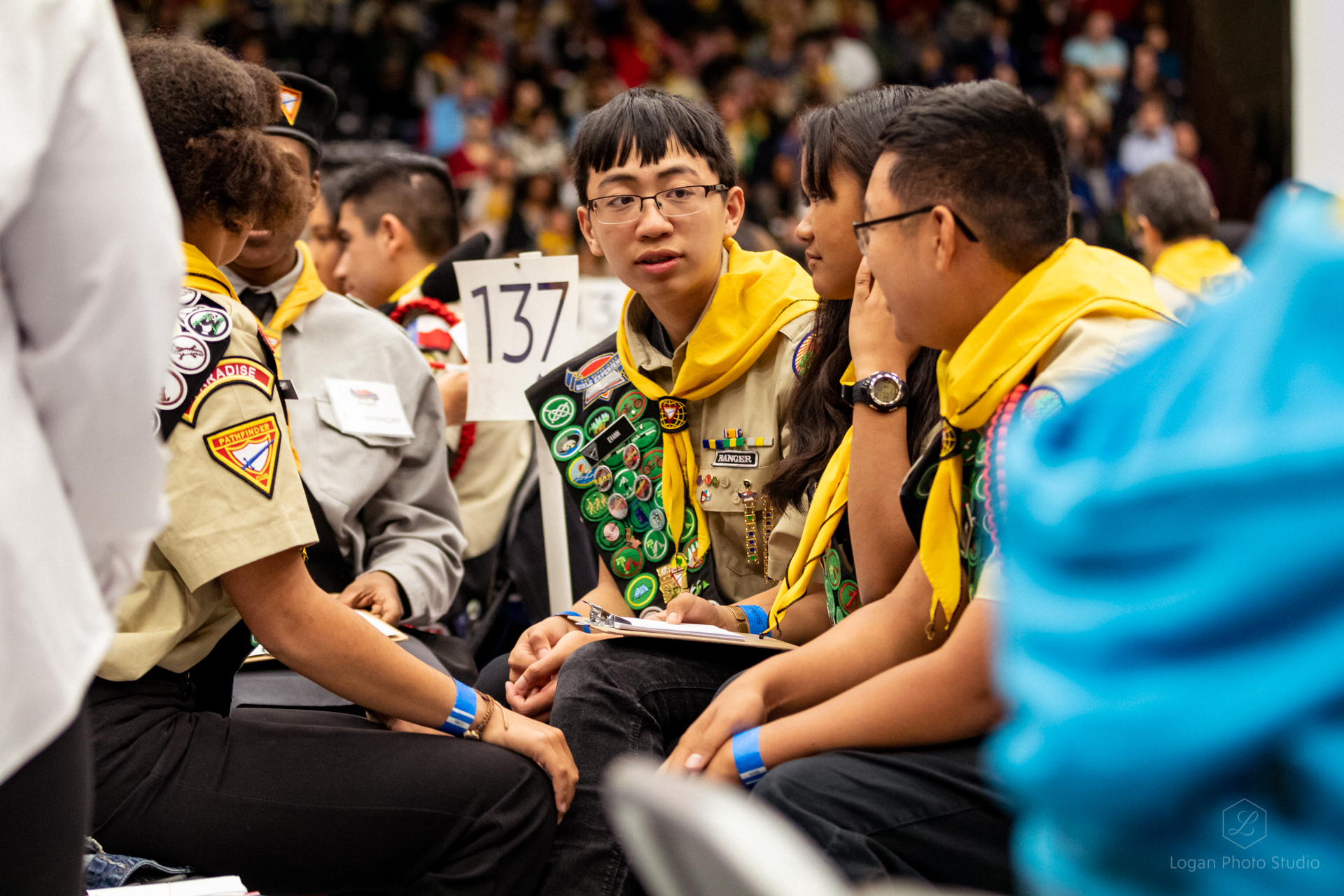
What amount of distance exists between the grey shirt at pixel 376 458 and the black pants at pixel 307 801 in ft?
2.70

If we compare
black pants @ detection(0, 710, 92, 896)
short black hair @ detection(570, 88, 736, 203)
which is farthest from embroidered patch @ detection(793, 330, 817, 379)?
black pants @ detection(0, 710, 92, 896)

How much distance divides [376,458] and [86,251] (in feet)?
5.11

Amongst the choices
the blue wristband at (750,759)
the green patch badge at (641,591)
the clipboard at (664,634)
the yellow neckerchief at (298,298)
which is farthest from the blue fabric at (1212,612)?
the yellow neckerchief at (298,298)

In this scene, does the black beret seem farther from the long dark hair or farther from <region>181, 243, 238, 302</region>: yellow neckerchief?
the long dark hair

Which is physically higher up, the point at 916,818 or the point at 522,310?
the point at 522,310

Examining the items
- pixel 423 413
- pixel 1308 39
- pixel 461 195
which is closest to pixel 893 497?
pixel 423 413

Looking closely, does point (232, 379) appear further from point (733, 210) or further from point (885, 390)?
point (733, 210)

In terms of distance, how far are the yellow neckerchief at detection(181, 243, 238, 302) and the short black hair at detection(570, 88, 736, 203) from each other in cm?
85

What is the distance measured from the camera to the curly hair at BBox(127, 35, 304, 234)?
5.62 feet

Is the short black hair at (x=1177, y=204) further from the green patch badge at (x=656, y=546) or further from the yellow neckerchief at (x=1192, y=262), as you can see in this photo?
the green patch badge at (x=656, y=546)

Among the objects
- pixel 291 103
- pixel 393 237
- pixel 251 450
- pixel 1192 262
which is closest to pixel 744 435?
pixel 251 450

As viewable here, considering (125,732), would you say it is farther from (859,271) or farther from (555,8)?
(555,8)

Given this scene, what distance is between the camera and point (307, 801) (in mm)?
1632

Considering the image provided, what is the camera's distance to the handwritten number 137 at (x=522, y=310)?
2914mm
